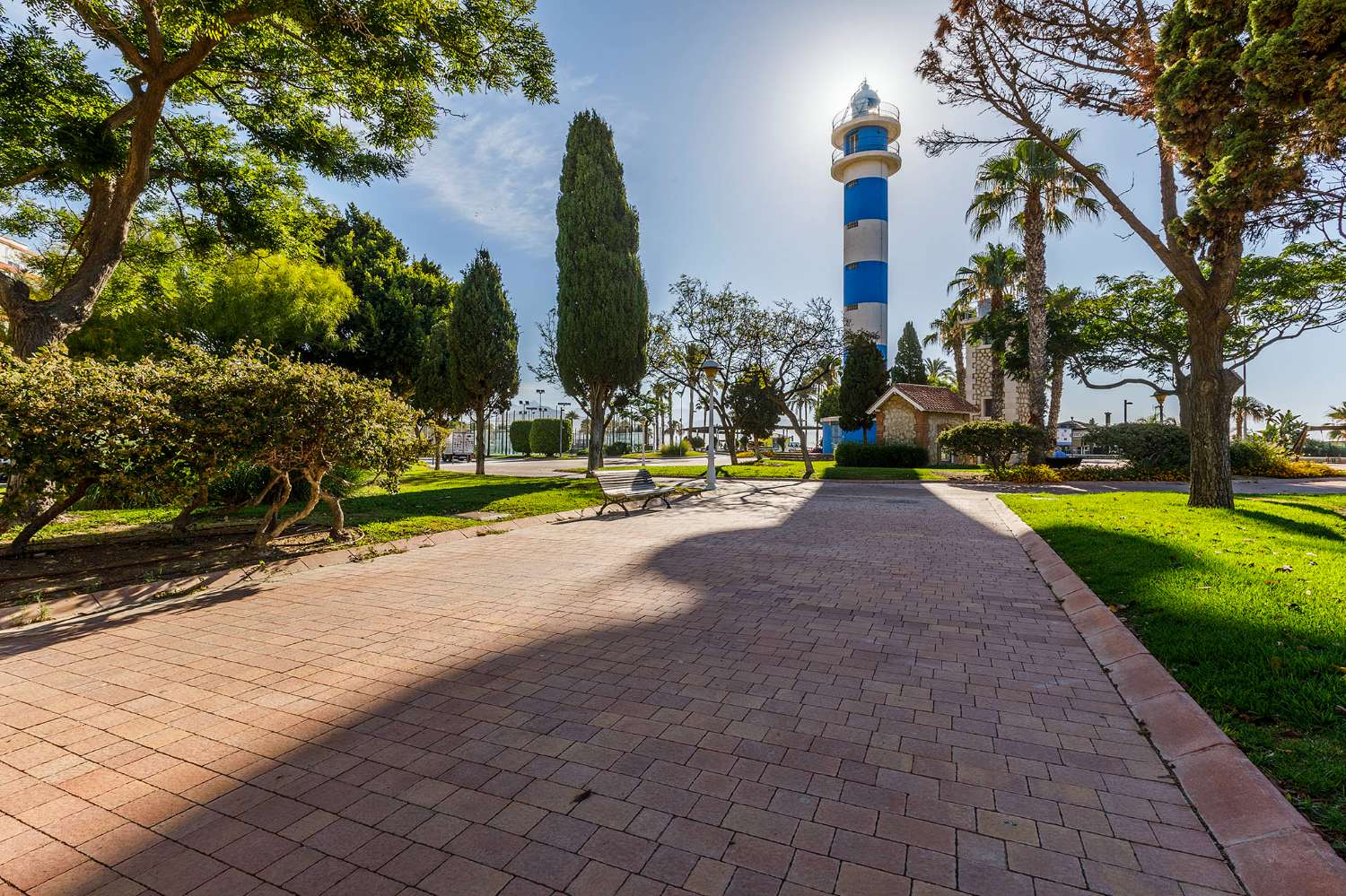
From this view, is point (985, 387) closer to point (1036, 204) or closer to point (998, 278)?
point (998, 278)

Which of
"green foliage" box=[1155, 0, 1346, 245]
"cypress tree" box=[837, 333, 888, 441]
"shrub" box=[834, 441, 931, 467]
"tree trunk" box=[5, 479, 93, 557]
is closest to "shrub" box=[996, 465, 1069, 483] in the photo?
"shrub" box=[834, 441, 931, 467]

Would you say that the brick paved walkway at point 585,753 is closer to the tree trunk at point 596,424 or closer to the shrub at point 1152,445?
the tree trunk at point 596,424

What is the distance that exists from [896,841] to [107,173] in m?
14.7

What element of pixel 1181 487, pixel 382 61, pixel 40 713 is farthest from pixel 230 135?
pixel 1181 487

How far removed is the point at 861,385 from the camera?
112 ft

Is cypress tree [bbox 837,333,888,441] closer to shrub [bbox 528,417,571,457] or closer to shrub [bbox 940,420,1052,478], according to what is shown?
shrub [bbox 940,420,1052,478]

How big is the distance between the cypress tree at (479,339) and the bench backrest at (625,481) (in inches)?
437

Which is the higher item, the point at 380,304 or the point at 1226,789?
the point at 380,304

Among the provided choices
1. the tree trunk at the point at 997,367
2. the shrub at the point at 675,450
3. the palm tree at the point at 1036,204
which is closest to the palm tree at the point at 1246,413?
the tree trunk at the point at 997,367

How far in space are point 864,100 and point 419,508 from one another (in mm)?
46345

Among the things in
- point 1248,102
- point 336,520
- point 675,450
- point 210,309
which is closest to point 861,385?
point 675,450

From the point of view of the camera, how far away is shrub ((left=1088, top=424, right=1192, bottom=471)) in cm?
1984

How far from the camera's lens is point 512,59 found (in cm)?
1008

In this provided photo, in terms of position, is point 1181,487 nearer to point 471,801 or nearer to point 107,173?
point 471,801
